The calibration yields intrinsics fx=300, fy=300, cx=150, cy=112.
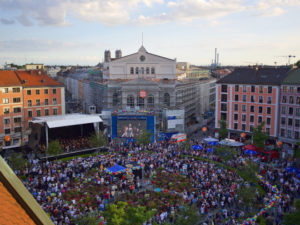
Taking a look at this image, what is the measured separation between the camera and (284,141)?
48594mm

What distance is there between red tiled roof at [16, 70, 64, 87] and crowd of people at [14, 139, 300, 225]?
19.4 m

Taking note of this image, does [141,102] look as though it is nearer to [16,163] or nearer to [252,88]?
[252,88]

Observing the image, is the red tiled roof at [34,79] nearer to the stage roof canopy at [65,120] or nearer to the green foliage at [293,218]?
the stage roof canopy at [65,120]

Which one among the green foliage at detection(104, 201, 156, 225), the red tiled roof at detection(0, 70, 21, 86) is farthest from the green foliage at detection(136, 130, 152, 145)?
the green foliage at detection(104, 201, 156, 225)

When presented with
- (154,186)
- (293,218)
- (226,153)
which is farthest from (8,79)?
(293,218)

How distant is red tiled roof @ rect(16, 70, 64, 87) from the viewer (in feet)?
174

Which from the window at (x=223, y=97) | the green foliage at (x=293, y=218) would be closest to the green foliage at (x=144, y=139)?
the window at (x=223, y=97)

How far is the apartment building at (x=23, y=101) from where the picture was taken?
49.4 metres

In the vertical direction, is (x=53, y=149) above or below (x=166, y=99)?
→ below

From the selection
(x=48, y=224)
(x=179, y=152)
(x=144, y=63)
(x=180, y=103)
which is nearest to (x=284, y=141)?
(x=179, y=152)

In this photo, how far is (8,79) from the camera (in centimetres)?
5109

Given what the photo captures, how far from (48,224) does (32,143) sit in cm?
4573

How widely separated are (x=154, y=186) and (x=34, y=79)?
34621 millimetres

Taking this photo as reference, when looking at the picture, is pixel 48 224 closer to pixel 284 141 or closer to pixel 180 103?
pixel 284 141
